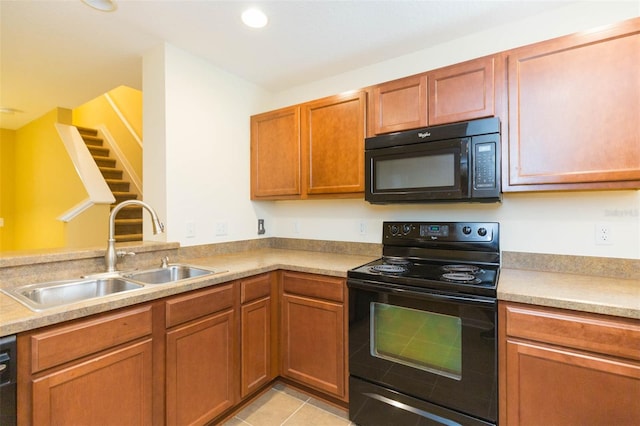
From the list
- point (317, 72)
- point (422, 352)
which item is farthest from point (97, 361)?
point (317, 72)

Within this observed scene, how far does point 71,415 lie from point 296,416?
1172 mm

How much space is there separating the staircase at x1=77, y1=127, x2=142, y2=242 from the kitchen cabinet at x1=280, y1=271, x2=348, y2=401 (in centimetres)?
221

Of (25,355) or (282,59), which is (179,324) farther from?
(282,59)

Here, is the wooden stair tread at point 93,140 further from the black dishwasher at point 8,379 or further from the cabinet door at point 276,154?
the black dishwasher at point 8,379

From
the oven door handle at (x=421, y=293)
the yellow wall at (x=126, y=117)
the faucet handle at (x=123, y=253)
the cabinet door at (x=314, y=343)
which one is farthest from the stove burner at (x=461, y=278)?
the yellow wall at (x=126, y=117)

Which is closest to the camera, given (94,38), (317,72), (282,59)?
(94,38)

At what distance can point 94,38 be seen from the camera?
78.8 inches

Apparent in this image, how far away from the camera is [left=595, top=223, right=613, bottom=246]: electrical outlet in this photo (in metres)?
1.64

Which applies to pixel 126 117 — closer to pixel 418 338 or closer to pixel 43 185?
pixel 43 185

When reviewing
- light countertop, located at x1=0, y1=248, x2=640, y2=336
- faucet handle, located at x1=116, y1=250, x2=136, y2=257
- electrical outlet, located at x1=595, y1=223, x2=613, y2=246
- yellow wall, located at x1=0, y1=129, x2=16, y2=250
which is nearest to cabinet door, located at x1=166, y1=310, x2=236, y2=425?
light countertop, located at x1=0, y1=248, x2=640, y2=336

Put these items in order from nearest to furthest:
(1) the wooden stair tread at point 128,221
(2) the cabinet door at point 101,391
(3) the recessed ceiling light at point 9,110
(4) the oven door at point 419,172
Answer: (2) the cabinet door at point 101,391 → (4) the oven door at point 419,172 → (1) the wooden stair tread at point 128,221 → (3) the recessed ceiling light at point 9,110

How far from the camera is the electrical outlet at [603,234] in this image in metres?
1.64

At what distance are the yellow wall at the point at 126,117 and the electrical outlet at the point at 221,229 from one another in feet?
8.57

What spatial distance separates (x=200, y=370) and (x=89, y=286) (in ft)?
2.46
